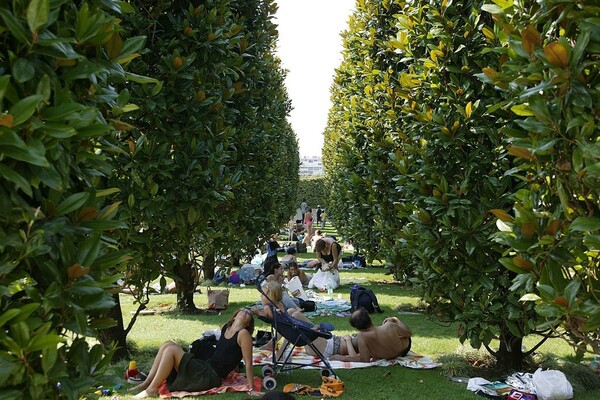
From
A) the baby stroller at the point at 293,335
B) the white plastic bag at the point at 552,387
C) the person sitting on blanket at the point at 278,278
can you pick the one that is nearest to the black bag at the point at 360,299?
the person sitting on blanket at the point at 278,278

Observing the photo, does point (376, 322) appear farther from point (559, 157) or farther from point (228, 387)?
point (559, 157)

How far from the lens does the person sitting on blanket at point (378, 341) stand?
8758 millimetres

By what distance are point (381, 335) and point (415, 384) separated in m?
1.32

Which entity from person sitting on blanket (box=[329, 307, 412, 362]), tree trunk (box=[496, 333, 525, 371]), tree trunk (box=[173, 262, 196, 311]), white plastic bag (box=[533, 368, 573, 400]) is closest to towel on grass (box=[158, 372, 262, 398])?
person sitting on blanket (box=[329, 307, 412, 362])

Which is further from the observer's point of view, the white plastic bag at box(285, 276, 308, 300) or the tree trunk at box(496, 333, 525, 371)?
the white plastic bag at box(285, 276, 308, 300)

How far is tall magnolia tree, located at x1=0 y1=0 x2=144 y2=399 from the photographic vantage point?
2.21 meters

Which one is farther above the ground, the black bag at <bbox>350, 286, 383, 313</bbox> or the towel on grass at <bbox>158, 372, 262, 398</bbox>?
the black bag at <bbox>350, 286, 383, 313</bbox>

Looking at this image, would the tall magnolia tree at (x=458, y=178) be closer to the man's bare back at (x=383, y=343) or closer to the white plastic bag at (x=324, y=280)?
the man's bare back at (x=383, y=343)

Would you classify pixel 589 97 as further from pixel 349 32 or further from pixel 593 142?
pixel 349 32

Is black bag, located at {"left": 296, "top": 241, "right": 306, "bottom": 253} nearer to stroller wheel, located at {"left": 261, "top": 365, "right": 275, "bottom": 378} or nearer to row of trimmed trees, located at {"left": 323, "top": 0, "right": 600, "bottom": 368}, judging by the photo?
row of trimmed trees, located at {"left": 323, "top": 0, "right": 600, "bottom": 368}

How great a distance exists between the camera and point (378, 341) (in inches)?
345

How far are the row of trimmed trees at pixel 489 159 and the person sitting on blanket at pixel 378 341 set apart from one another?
46.7 inches

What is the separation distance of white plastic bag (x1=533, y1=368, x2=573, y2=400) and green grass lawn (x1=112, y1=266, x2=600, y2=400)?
1.36 ft

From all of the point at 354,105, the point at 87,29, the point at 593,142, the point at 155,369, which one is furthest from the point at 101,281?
the point at 354,105
